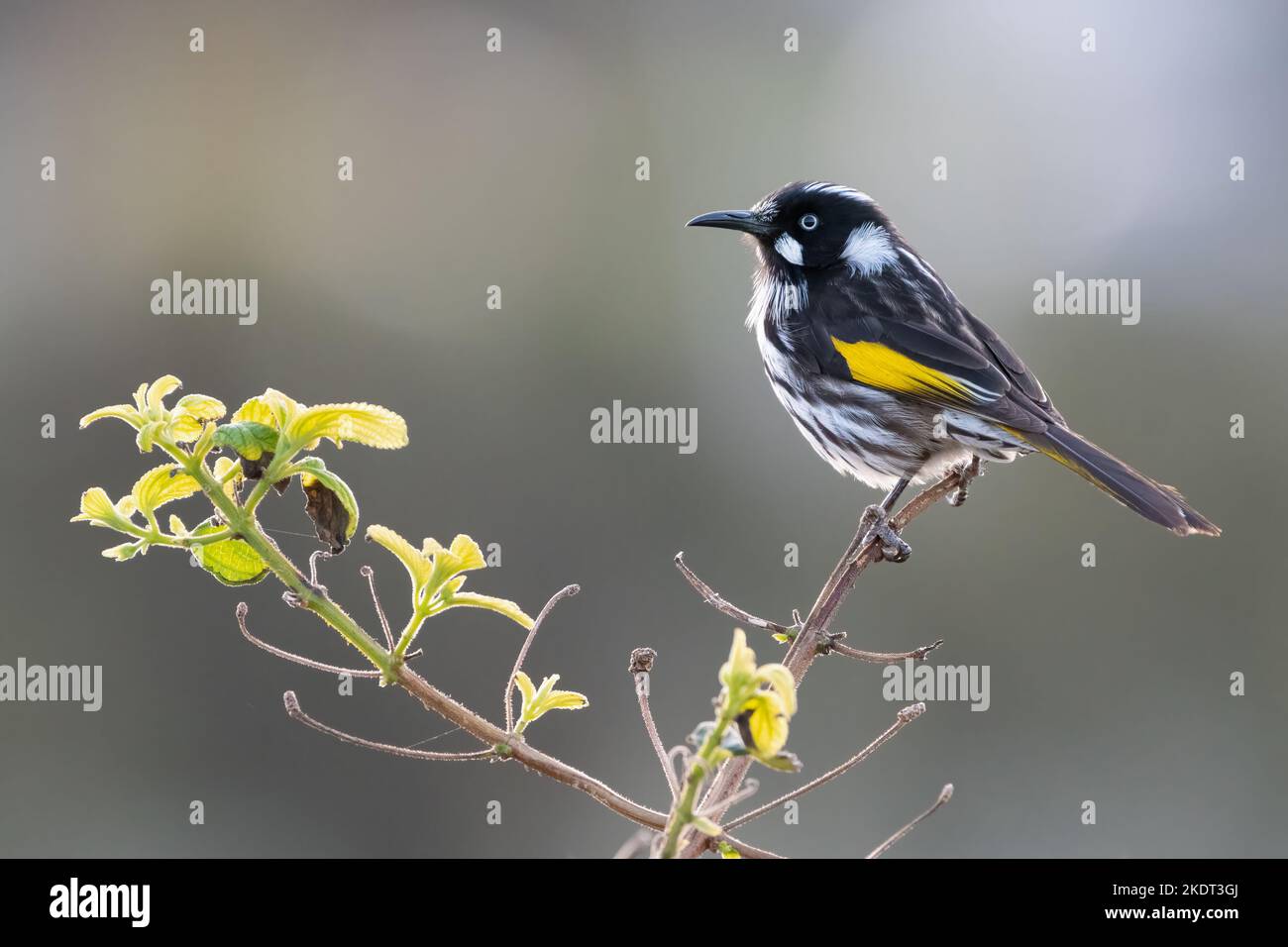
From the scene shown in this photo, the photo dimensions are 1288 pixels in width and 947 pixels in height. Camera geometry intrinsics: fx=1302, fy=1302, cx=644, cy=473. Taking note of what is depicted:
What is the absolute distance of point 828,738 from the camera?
8.59 m

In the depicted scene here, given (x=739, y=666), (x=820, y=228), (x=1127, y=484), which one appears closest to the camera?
(x=739, y=666)

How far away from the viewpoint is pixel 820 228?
4902mm

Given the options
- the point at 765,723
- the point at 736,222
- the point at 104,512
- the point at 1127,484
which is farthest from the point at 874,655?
the point at 736,222

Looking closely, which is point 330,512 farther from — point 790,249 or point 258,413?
point 790,249

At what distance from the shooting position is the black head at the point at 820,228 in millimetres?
4875

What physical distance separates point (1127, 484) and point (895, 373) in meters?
1.01

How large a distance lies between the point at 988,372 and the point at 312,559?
3.31 m

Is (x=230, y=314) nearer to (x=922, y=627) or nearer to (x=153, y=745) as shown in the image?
(x=153, y=745)

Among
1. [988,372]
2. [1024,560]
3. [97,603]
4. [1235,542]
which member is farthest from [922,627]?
[97,603]

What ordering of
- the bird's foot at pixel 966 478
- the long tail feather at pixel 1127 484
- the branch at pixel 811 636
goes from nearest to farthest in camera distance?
the branch at pixel 811 636 < the bird's foot at pixel 966 478 < the long tail feather at pixel 1127 484

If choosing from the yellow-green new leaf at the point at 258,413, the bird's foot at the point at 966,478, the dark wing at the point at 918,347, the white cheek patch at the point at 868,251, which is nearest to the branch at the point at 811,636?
the yellow-green new leaf at the point at 258,413

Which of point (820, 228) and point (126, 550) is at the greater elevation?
point (820, 228)

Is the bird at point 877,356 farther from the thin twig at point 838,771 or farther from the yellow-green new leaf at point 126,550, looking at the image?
the yellow-green new leaf at point 126,550

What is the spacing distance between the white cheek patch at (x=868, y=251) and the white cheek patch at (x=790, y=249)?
0.17m
